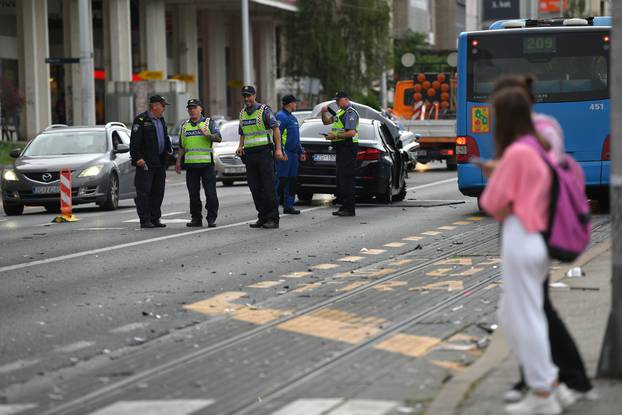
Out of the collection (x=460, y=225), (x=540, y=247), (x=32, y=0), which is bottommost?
(x=460, y=225)

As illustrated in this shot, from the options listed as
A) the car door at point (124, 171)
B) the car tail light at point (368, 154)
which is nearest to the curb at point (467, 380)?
the car tail light at point (368, 154)

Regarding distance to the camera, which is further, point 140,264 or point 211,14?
point 211,14

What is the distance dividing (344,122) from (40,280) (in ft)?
28.2

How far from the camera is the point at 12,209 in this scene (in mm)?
25484

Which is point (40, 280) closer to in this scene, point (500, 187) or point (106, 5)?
point (500, 187)

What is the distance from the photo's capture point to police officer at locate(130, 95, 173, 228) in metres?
20.2

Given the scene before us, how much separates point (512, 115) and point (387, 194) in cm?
1812

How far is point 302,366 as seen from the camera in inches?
343

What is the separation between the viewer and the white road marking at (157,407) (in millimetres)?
7375

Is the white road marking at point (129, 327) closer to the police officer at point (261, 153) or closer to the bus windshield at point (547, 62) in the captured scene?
the police officer at point (261, 153)

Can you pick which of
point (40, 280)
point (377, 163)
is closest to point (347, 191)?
point (377, 163)

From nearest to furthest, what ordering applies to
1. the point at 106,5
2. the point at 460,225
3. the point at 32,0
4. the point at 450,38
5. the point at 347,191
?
the point at 460,225 < the point at 347,191 < the point at 32,0 < the point at 106,5 < the point at 450,38

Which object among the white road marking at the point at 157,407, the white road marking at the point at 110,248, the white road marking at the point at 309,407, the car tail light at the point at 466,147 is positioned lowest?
the white road marking at the point at 110,248

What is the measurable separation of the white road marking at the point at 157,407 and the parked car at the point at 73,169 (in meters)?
17.6
